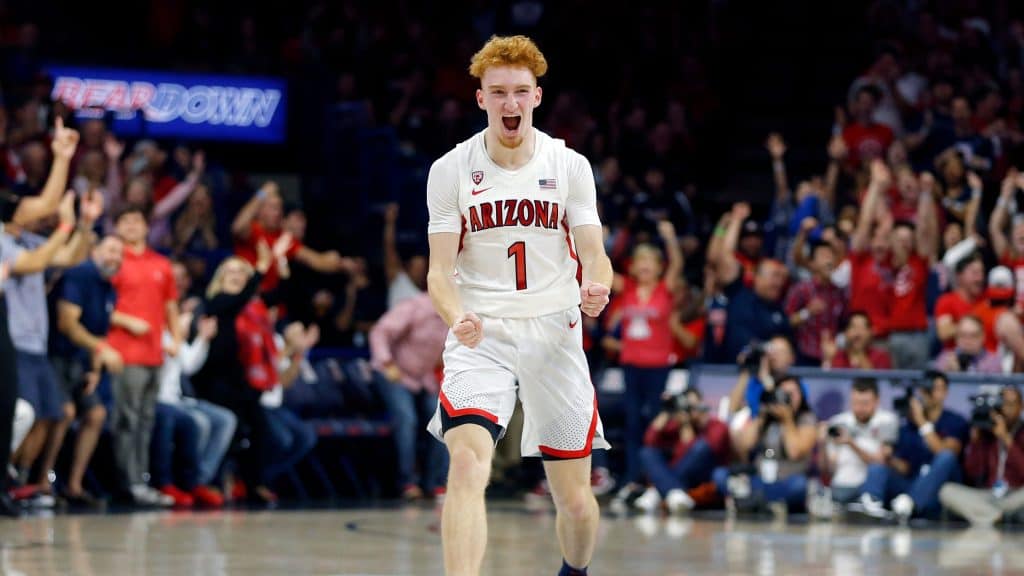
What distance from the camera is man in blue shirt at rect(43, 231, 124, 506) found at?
44.4 feet

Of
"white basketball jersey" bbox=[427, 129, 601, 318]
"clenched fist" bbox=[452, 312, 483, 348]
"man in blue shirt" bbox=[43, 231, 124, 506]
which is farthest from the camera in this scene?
"man in blue shirt" bbox=[43, 231, 124, 506]

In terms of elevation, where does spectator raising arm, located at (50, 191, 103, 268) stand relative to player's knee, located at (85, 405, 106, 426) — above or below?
above

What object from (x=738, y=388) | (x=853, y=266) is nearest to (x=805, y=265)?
(x=853, y=266)

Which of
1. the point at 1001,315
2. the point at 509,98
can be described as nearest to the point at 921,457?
the point at 1001,315

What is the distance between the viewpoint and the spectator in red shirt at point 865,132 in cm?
1816

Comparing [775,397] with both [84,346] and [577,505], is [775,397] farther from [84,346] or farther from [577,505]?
[577,505]

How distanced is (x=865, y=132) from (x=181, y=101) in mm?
7479

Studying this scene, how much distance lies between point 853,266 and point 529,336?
9.09 metres

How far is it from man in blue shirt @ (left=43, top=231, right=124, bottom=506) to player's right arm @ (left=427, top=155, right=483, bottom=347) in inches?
270

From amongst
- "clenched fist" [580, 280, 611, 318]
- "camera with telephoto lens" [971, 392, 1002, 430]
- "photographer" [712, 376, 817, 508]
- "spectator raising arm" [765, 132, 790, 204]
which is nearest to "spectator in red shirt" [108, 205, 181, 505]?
"photographer" [712, 376, 817, 508]

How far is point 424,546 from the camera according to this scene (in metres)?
11.2

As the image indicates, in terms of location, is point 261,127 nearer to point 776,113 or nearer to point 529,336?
point 776,113

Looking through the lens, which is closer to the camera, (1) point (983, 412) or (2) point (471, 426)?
(2) point (471, 426)

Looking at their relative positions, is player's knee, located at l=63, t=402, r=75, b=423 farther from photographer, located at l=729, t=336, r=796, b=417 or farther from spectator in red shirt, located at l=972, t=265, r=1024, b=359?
spectator in red shirt, located at l=972, t=265, r=1024, b=359
